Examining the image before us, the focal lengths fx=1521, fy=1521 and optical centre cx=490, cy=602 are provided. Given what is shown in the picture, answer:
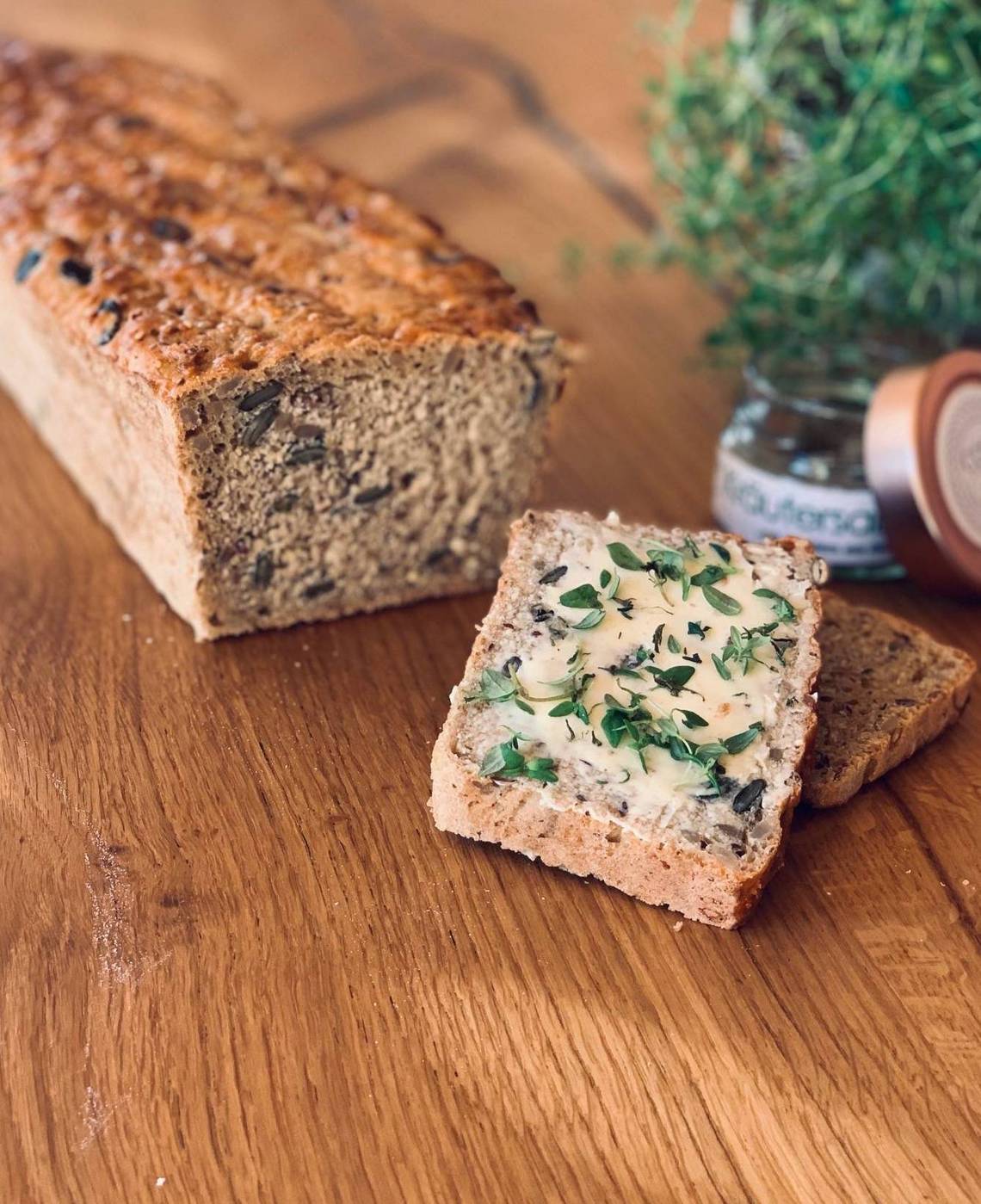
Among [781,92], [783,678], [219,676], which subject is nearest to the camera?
[783,678]

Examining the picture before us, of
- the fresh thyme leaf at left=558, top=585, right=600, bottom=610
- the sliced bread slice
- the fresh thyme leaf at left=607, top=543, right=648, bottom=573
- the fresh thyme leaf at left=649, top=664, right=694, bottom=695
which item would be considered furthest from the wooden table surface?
the fresh thyme leaf at left=607, top=543, right=648, bottom=573

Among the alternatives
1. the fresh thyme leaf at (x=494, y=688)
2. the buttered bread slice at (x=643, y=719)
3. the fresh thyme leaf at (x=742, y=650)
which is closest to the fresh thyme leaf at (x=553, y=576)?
the buttered bread slice at (x=643, y=719)

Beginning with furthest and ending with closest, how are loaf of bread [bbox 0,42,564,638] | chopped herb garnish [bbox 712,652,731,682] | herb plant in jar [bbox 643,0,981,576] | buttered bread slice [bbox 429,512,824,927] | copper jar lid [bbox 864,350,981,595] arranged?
herb plant in jar [bbox 643,0,981,576] < copper jar lid [bbox 864,350,981,595] < loaf of bread [bbox 0,42,564,638] < chopped herb garnish [bbox 712,652,731,682] < buttered bread slice [bbox 429,512,824,927]

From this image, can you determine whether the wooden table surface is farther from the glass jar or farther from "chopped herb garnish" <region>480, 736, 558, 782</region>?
"chopped herb garnish" <region>480, 736, 558, 782</region>

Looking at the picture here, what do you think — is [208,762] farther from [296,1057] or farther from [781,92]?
[781,92]

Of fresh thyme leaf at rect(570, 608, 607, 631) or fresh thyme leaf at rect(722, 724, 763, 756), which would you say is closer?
fresh thyme leaf at rect(722, 724, 763, 756)

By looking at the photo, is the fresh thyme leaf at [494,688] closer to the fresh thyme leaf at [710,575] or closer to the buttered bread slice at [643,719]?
the buttered bread slice at [643,719]

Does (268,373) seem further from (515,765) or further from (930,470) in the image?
(930,470)

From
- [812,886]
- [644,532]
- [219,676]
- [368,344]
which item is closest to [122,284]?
[368,344]

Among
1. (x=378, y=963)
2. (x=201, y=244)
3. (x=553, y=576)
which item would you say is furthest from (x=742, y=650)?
(x=201, y=244)
